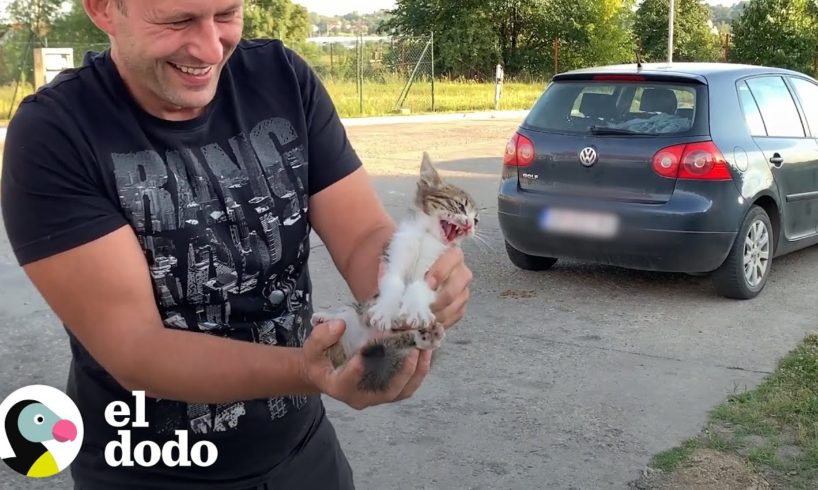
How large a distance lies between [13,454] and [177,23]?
237 cm

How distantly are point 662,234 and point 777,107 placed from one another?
1.99 m

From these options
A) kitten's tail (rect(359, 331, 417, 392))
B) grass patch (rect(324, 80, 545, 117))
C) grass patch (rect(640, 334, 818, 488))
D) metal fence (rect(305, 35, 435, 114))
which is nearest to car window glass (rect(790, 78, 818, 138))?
grass patch (rect(640, 334, 818, 488))

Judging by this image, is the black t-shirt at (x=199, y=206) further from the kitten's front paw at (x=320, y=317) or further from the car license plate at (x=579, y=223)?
the car license plate at (x=579, y=223)

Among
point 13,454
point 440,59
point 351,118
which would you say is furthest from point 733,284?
point 440,59

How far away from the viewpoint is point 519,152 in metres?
7.28

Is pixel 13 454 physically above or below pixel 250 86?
below

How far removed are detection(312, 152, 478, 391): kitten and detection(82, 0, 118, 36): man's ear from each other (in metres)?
0.79

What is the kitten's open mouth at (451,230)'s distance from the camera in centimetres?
234

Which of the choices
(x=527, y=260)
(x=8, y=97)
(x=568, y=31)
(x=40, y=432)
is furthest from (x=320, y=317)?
(x=568, y=31)

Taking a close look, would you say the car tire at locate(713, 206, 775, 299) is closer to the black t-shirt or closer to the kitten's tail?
the black t-shirt

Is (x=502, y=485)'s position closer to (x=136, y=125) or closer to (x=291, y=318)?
(x=291, y=318)

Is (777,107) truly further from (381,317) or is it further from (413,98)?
(413,98)

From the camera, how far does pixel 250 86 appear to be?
6.88 feet

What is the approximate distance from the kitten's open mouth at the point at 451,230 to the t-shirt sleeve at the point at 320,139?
11.8 inches
